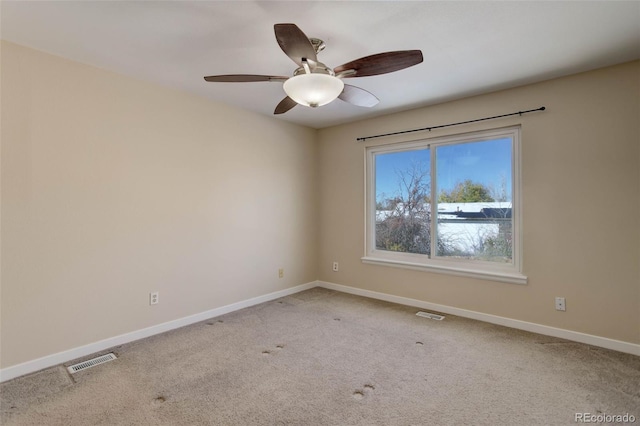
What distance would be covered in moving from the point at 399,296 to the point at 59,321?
336 cm

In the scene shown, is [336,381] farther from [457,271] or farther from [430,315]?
[457,271]

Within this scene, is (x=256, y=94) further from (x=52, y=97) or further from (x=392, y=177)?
(x=392, y=177)

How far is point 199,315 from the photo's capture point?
335 centimetres

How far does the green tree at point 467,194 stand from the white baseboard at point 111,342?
248 cm

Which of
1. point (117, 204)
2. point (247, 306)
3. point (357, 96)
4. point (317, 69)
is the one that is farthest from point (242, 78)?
point (247, 306)

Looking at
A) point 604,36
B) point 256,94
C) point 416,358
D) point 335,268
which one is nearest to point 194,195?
point 256,94

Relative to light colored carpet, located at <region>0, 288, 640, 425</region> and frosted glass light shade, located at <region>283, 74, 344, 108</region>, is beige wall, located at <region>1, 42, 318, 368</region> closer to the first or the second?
light colored carpet, located at <region>0, 288, 640, 425</region>

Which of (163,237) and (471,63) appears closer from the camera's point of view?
(471,63)

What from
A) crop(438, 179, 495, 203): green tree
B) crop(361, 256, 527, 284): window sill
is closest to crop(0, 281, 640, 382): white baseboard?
crop(361, 256, 527, 284): window sill

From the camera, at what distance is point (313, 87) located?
1862 mm

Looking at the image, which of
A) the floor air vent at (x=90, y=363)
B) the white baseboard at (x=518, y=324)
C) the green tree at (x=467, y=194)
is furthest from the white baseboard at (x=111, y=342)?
the green tree at (x=467, y=194)

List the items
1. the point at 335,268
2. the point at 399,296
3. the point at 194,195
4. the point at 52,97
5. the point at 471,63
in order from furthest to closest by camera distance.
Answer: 1. the point at 335,268
2. the point at 399,296
3. the point at 194,195
4. the point at 471,63
5. the point at 52,97

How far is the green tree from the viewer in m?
3.40

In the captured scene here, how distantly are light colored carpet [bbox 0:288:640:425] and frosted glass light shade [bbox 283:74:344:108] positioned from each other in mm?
1887
